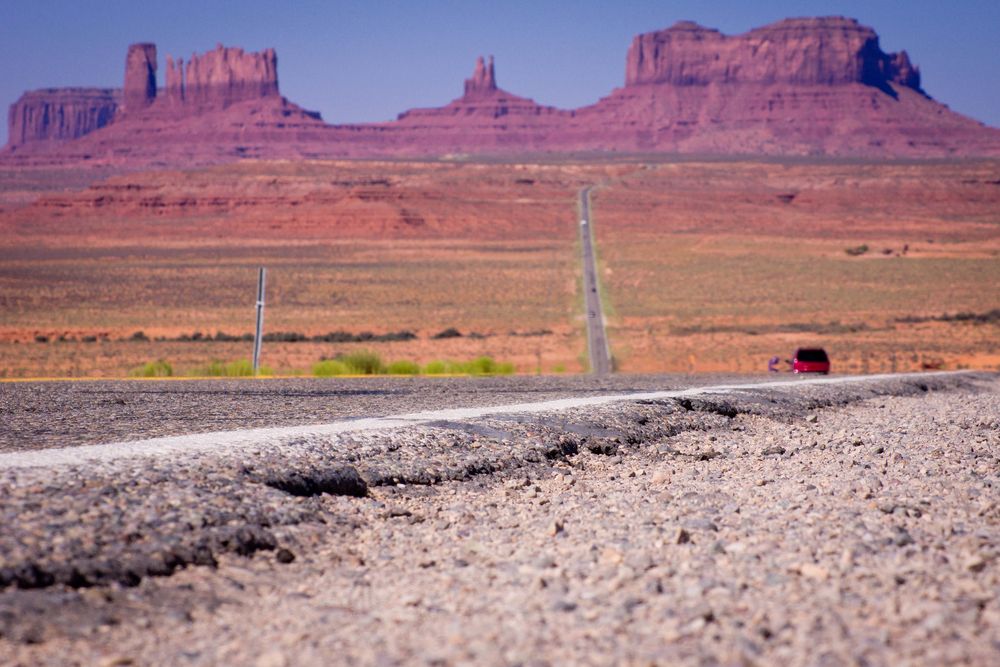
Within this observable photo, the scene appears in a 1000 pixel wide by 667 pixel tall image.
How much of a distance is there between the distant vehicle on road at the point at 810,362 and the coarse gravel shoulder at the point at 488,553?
18296mm

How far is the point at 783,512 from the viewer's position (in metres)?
7.56

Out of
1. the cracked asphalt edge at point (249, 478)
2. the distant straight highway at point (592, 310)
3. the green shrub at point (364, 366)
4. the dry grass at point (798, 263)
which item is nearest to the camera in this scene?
the cracked asphalt edge at point (249, 478)

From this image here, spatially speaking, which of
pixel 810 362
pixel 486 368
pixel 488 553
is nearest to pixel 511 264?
pixel 810 362

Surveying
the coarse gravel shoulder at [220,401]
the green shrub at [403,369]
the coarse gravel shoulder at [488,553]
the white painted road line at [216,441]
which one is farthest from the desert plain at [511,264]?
the coarse gravel shoulder at [488,553]

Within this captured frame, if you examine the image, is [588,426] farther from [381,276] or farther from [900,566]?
[381,276]

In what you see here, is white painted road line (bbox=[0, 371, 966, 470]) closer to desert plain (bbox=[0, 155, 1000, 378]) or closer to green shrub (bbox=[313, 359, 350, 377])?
green shrub (bbox=[313, 359, 350, 377])

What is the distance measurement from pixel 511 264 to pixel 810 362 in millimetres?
51672

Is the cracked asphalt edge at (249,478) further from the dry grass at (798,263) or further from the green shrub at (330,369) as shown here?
the dry grass at (798,263)

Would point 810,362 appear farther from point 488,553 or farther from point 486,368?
point 488,553

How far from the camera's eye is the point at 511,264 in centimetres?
7962

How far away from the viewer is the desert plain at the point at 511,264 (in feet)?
135

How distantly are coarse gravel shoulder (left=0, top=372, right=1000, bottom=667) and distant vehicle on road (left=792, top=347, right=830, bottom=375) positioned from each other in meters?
18.3

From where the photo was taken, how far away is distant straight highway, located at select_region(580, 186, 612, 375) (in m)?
34.3

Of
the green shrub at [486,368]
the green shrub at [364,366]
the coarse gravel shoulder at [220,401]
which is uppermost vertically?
the coarse gravel shoulder at [220,401]
